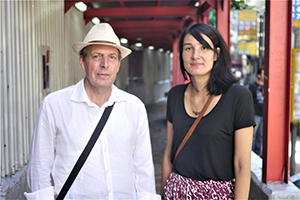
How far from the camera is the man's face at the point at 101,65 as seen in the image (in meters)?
2.19

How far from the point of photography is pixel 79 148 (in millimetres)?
2074

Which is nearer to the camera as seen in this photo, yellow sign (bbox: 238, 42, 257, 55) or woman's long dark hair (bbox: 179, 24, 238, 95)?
woman's long dark hair (bbox: 179, 24, 238, 95)

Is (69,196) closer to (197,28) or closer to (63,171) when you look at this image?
(63,171)

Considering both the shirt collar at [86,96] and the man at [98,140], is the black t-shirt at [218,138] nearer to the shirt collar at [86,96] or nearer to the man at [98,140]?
the man at [98,140]

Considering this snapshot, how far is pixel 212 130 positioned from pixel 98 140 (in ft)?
2.32

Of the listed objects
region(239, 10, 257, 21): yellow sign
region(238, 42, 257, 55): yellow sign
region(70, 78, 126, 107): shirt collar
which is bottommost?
region(70, 78, 126, 107): shirt collar

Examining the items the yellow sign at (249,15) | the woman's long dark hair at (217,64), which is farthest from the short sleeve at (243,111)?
the yellow sign at (249,15)

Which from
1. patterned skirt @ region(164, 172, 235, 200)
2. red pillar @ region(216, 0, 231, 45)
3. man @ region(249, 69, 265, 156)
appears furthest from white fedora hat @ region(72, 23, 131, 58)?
man @ region(249, 69, 265, 156)

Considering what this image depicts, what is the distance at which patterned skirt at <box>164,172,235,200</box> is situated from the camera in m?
2.13

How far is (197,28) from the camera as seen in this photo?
2.26 m

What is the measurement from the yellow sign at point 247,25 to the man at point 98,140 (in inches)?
256

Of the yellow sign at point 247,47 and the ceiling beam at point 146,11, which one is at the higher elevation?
the ceiling beam at point 146,11

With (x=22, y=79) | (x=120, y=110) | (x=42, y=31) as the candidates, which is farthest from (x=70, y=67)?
(x=120, y=110)

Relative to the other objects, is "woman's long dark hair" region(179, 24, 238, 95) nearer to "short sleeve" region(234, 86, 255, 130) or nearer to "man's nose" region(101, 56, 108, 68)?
"short sleeve" region(234, 86, 255, 130)
